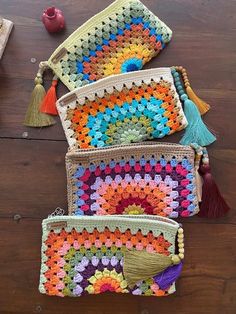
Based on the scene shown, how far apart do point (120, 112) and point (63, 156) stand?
178 millimetres

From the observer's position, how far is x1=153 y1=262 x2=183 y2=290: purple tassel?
1.08 m

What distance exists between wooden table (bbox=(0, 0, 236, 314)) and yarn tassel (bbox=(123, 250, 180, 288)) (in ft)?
0.21

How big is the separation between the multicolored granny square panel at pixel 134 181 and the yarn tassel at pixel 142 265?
0.10m

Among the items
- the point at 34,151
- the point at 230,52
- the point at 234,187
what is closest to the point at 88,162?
the point at 34,151

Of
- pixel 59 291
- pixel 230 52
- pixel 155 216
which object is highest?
pixel 230 52

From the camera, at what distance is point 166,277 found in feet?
3.53

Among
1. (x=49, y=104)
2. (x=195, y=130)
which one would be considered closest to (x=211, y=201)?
(x=195, y=130)

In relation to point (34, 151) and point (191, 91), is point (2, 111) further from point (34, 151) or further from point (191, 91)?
point (191, 91)

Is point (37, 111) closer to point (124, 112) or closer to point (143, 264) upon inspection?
point (124, 112)

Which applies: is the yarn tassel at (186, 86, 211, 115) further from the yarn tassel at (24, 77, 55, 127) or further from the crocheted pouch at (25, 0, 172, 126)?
the yarn tassel at (24, 77, 55, 127)

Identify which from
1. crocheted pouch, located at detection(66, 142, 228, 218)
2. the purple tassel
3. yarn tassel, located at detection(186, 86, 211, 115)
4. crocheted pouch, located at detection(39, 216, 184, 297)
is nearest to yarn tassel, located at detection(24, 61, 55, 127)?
crocheted pouch, located at detection(66, 142, 228, 218)

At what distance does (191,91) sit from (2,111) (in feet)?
1.57

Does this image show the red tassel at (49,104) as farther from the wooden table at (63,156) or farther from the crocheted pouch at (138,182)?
the crocheted pouch at (138,182)

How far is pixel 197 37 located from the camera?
1221 millimetres
